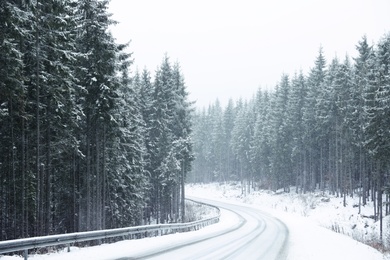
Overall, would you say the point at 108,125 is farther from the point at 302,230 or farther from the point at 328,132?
the point at 328,132

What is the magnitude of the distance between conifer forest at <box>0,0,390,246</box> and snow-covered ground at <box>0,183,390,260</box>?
309cm

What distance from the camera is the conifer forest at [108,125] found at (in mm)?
16484

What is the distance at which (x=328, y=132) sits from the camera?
50719 millimetres

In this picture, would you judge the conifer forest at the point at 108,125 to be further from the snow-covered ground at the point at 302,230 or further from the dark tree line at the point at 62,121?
the snow-covered ground at the point at 302,230

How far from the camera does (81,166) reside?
25953 millimetres

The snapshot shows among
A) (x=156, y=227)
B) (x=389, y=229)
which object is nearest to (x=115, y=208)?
(x=156, y=227)

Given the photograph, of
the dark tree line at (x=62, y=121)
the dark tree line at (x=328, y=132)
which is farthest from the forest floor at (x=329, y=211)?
the dark tree line at (x=62, y=121)

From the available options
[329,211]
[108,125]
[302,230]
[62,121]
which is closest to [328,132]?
[329,211]

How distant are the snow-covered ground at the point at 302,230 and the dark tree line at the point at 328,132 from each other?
2.95 meters

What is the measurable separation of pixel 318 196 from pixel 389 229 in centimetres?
1841

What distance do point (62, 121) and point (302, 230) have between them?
63.9 feet

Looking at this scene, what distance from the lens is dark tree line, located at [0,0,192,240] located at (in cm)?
1552

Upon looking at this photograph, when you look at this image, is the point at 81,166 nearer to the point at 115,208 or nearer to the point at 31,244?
the point at 115,208

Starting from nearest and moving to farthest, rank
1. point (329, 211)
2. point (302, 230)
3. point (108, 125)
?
1. point (108, 125)
2. point (302, 230)
3. point (329, 211)
